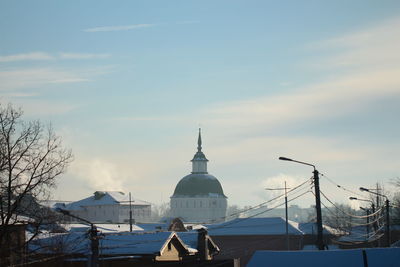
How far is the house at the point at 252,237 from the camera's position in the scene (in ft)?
338

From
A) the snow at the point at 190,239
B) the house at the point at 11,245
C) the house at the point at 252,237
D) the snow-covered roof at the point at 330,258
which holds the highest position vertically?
the house at the point at 252,237

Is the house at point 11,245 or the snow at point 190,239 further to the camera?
the snow at point 190,239

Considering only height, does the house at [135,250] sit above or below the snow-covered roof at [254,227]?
below

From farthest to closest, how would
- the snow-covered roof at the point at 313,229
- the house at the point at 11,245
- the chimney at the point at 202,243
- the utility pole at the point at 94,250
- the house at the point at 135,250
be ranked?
the snow-covered roof at the point at 313,229 → the chimney at the point at 202,243 → the house at the point at 135,250 → the house at the point at 11,245 → the utility pole at the point at 94,250

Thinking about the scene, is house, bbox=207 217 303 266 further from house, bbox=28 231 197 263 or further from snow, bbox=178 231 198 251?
house, bbox=28 231 197 263

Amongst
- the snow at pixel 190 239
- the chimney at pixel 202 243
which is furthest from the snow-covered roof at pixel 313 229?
the chimney at pixel 202 243

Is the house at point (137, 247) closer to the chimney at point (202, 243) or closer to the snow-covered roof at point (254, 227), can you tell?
the chimney at point (202, 243)

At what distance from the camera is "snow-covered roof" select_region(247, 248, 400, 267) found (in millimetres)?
34656

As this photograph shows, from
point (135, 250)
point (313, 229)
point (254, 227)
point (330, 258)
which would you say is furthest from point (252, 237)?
point (330, 258)

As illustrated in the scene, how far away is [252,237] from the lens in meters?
106

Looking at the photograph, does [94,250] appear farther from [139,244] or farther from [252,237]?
[252,237]

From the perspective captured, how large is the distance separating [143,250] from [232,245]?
182 feet

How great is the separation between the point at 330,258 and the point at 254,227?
73799mm

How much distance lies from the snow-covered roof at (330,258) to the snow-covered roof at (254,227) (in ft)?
223
